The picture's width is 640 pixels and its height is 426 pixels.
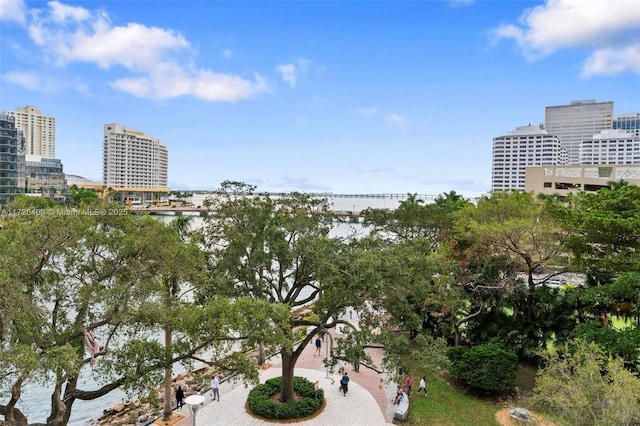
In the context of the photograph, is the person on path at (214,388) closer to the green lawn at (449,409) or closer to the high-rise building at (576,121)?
the green lawn at (449,409)

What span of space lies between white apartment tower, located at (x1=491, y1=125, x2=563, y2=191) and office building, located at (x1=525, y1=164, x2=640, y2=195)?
62.5m

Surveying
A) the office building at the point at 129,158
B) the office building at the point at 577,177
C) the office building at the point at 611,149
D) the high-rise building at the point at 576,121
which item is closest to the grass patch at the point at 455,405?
the office building at the point at 577,177

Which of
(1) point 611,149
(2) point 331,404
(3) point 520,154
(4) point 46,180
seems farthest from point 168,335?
(1) point 611,149

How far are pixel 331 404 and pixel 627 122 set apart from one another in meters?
184

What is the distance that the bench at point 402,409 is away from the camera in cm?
1548

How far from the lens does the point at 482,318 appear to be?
2188cm

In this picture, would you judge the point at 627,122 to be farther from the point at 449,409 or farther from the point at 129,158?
the point at 449,409

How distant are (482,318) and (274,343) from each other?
14666mm

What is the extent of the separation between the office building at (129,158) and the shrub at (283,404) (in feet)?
414

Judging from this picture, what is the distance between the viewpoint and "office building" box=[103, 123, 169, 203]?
142875 millimetres

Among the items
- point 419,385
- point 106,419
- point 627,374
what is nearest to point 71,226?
point 106,419

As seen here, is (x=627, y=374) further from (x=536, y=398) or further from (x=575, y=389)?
(x=536, y=398)

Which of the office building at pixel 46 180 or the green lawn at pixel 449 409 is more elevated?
the office building at pixel 46 180

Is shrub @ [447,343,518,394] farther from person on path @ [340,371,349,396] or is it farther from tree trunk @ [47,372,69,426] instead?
tree trunk @ [47,372,69,426]
